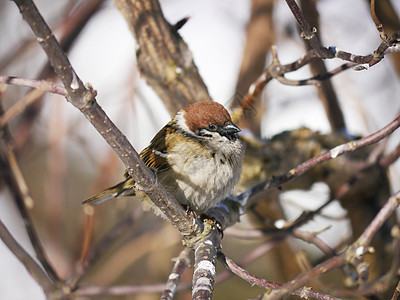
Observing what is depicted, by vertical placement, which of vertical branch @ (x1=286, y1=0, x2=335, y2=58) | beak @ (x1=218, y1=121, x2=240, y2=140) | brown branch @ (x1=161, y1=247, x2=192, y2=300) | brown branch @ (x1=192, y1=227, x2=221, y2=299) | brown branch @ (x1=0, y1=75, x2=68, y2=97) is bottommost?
brown branch @ (x1=161, y1=247, x2=192, y2=300)

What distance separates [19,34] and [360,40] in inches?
103

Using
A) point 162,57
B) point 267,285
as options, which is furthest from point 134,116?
point 267,285

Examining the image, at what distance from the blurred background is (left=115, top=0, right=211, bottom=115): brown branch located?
0.18m

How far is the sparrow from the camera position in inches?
84.7

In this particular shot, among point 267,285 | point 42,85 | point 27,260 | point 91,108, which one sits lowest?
point 267,285

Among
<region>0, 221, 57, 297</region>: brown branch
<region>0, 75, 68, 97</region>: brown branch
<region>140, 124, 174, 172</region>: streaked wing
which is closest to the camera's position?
<region>0, 75, 68, 97</region>: brown branch

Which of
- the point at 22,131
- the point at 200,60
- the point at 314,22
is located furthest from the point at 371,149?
the point at 200,60

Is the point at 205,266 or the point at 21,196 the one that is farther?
the point at 21,196

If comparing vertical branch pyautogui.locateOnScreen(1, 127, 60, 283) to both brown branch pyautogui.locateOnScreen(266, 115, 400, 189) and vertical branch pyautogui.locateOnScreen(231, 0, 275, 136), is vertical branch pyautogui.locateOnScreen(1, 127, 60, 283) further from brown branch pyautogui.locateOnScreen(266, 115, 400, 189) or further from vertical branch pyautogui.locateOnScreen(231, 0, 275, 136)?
vertical branch pyautogui.locateOnScreen(231, 0, 275, 136)

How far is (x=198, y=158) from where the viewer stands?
217 cm

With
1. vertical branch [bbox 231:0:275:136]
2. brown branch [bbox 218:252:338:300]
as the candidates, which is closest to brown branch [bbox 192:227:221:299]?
brown branch [bbox 218:252:338:300]

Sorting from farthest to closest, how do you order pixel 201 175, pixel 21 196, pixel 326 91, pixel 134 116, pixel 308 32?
pixel 134 116, pixel 326 91, pixel 21 196, pixel 201 175, pixel 308 32

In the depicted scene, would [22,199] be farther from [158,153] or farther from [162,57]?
[162,57]

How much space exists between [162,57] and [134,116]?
0.53 meters
